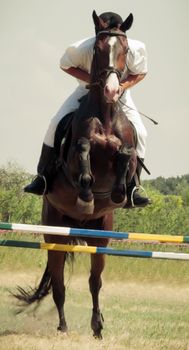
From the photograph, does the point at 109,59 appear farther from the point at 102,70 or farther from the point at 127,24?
the point at 127,24

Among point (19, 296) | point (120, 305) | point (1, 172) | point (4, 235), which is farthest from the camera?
point (1, 172)

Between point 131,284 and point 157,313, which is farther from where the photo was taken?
point 131,284

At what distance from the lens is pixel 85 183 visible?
6805 millimetres

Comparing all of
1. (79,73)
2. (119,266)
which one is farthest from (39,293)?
(119,266)

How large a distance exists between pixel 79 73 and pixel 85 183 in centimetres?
125

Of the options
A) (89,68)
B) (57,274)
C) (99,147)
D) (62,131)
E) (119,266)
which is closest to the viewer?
(99,147)

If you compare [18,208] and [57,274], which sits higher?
[57,274]

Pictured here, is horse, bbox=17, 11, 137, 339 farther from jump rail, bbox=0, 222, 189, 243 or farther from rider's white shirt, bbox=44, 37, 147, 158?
jump rail, bbox=0, 222, 189, 243

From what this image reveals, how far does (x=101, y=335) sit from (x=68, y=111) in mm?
2216

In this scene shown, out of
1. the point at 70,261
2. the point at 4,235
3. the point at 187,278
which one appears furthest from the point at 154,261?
the point at 70,261

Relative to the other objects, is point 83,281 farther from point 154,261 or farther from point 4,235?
point 4,235

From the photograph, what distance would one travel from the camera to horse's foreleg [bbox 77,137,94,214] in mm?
6809

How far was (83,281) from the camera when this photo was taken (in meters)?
14.3

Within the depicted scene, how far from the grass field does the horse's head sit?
2110 millimetres
